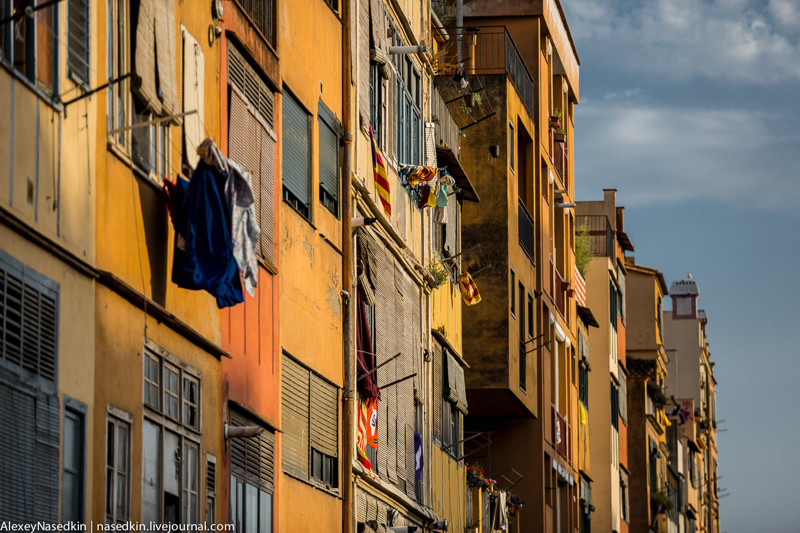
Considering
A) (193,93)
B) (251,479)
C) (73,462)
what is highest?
(193,93)

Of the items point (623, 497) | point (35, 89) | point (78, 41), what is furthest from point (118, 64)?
point (623, 497)

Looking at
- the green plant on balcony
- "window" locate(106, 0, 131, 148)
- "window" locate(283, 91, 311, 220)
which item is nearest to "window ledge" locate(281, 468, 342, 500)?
"window" locate(283, 91, 311, 220)

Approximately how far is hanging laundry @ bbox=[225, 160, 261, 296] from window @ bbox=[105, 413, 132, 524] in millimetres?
1833

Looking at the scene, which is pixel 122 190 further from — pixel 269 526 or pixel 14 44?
pixel 269 526

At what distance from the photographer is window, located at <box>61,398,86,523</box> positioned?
39.7 feet

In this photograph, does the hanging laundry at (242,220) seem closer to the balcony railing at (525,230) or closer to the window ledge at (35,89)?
the window ledge at (35,89)

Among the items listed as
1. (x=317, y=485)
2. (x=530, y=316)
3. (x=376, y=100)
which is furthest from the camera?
(x=530, y=316)

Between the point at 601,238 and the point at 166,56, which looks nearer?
the point at 166,56

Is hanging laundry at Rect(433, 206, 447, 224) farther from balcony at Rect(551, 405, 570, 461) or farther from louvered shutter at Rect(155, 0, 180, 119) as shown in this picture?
louvered shutter at Rect(155, 0, 180, 119)

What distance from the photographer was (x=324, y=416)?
20.3 meters

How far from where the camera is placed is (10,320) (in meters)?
11.5

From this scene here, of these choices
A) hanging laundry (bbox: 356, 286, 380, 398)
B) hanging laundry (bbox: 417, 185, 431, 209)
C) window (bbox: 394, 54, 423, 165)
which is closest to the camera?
hanging laundry (bbox: 356, 286, 380, 398)

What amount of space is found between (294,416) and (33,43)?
791 cm

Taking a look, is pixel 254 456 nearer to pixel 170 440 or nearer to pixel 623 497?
pixel 170 440
